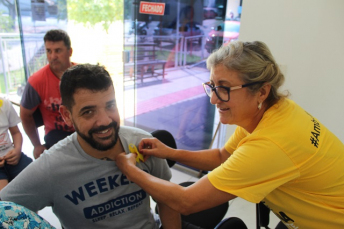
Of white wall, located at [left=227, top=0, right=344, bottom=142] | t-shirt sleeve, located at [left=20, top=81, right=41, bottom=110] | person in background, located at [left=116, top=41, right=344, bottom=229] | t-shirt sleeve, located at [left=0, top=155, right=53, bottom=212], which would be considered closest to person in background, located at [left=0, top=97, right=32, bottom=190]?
t-shirt sleeve, located at [left=20, top=81, right=41, bottom=110]

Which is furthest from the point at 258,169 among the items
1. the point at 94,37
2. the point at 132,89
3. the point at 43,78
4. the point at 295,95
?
the point at 94,37

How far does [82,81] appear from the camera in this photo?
3.66 ft

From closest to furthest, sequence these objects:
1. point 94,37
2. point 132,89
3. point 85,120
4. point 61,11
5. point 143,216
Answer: point 85,120, point 143,216, point 132,89, point 61,11, point 94,37

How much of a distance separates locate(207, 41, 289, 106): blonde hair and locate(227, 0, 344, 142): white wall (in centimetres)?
111

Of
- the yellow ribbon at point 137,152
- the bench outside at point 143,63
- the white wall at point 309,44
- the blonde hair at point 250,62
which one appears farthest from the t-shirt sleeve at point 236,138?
the bench outside at point 143,63

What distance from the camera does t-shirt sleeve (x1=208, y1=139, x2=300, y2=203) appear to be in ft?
3.28

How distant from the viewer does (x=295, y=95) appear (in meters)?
2.19

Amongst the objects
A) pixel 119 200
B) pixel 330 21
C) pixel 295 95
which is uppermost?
pixel 330 21

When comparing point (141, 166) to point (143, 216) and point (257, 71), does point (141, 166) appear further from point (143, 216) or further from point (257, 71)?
point (257, 71)

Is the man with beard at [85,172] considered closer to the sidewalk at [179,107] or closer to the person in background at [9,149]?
the person in background at [9,149]

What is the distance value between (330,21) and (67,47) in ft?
6.81

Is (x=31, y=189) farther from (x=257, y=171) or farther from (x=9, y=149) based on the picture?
(x=9, y=149)

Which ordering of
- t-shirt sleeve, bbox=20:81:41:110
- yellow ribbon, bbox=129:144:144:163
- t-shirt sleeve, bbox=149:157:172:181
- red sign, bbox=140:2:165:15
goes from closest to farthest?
yellow ribbon, bbox=129:144:144:163 < t-shirt sleeve, bbox=149:157:172:181 < t-shirt sleeve, bbox=20:81:41:110 < red sign, bbox=140:2:165:15

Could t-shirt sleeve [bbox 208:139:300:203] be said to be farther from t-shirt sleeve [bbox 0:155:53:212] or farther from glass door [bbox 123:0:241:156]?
glass door [bbox 123:0:241:156]
